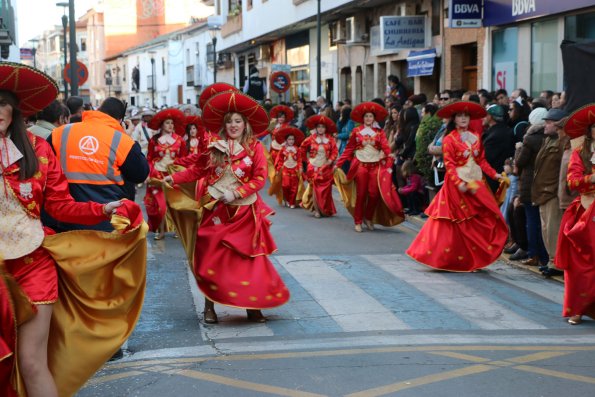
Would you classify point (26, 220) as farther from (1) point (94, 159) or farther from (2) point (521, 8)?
(2) point (521, 8)

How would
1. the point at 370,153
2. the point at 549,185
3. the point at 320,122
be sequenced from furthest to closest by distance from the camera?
1. the point at 320,122
2. the point at 370,153
3. the point at 549,185

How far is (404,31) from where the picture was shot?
24312 millimetres

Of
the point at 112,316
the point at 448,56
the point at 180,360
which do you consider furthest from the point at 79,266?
the point at 448,56

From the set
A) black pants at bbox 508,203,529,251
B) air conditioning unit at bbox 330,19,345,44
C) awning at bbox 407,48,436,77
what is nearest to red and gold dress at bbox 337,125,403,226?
black pants at bbox 508,203,529,251

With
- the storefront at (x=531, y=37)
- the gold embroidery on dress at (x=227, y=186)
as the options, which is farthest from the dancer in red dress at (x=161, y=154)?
the storefront at (x=531, y=37)

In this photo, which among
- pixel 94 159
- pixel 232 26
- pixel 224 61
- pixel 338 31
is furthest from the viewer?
pixel 224 61

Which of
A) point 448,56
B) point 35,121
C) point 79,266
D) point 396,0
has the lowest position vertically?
point 79,266

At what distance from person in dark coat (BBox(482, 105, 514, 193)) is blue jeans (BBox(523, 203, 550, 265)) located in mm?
1605

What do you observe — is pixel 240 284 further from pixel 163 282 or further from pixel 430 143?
pixel 430 143

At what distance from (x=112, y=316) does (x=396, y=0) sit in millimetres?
22016

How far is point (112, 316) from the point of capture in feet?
16.7

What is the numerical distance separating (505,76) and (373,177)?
7.11m

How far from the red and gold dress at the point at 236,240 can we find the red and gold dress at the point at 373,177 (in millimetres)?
6197

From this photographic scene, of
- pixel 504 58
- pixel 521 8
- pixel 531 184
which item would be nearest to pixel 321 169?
pixel 521 8
